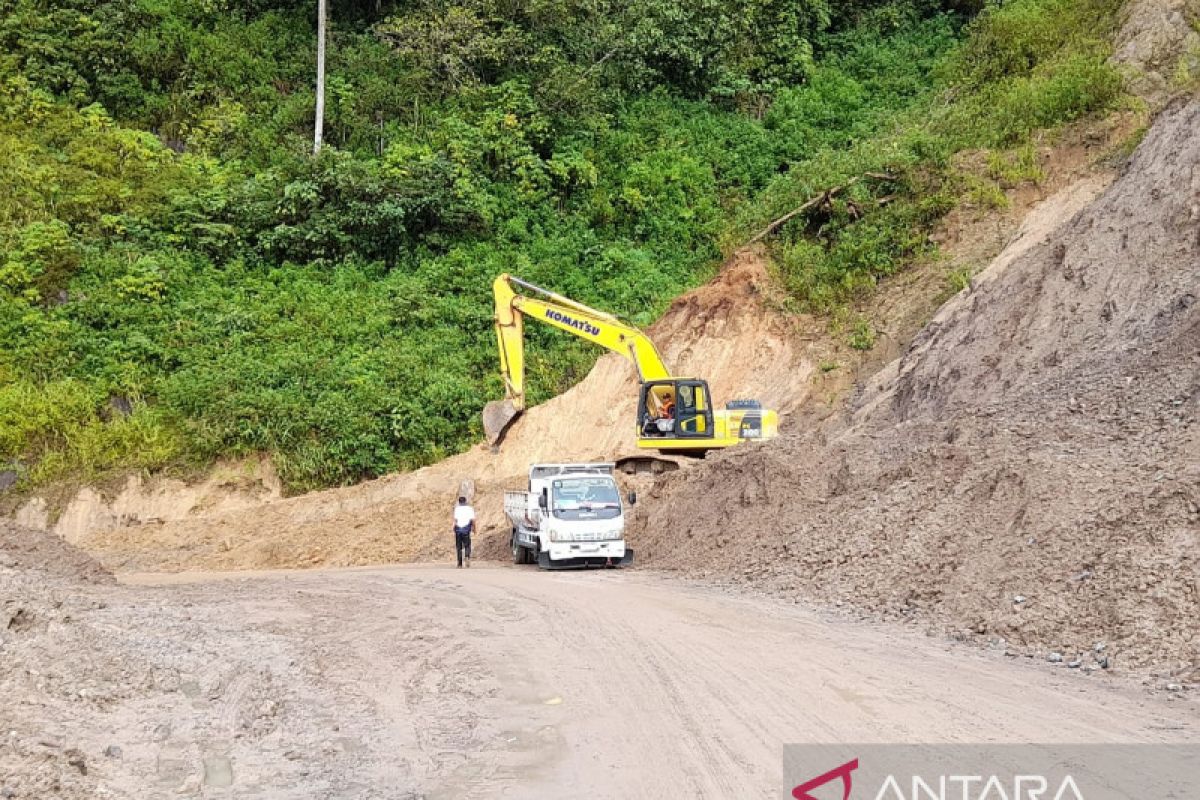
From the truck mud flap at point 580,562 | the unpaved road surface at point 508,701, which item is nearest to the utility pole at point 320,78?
the truck mud flap at point 580,562

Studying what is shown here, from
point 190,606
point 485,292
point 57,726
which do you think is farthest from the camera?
point 485,292

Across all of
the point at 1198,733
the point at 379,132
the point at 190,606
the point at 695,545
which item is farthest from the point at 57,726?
the point at 379,132

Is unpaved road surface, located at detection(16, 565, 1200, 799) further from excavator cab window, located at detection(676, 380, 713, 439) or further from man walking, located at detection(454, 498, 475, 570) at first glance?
excavator cab window, located at detection(676, 380, 713, 439)

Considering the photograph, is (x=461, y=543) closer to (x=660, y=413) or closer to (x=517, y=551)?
(x=517, y=551)

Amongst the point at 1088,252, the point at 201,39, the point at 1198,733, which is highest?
the point at 201,39

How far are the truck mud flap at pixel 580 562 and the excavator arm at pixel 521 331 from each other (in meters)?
6.23

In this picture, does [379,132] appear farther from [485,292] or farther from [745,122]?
[745,122]

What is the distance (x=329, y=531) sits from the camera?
25.6m

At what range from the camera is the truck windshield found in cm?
2069

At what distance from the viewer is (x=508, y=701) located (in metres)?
9.68

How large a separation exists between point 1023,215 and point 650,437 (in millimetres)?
11758

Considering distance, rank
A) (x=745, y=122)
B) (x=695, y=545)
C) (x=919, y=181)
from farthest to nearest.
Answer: (x=745, y=122) < (x=919, y=181) < (x=695, y=545)

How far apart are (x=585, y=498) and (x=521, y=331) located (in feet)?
26.2

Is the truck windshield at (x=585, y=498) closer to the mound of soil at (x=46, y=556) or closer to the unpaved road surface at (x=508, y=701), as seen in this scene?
the unpaved road surface at (x=508, y=701)
